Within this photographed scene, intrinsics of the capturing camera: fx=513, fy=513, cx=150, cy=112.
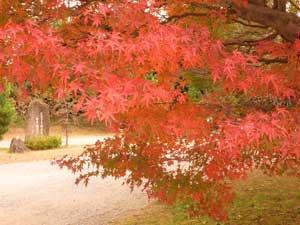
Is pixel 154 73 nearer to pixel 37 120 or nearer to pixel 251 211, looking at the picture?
pixel 251 211

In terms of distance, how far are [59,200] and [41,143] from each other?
968 centimetres

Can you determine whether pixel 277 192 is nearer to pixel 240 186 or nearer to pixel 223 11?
pixel 240 186

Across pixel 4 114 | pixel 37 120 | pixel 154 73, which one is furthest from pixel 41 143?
pixel 154 73

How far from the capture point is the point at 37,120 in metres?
21.2

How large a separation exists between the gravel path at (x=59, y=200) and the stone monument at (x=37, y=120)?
7863 millimetres

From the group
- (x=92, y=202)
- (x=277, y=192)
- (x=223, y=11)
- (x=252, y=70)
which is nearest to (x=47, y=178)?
(x=92, y=202)

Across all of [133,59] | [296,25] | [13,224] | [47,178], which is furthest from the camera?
[47,178]

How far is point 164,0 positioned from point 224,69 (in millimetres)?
1017

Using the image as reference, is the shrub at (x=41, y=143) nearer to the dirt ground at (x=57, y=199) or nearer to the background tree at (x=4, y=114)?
the background tree at (x=4, y=114)

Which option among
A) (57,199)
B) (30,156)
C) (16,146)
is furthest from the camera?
(16,146)

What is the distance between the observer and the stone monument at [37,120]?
21047mm

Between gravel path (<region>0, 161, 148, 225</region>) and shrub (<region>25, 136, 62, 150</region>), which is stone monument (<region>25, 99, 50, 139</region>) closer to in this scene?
shrub (<region>25, 136, 62, 150</region>)

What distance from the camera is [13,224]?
7965 millimetres

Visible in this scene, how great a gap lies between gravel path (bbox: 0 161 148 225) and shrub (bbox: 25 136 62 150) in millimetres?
5838
